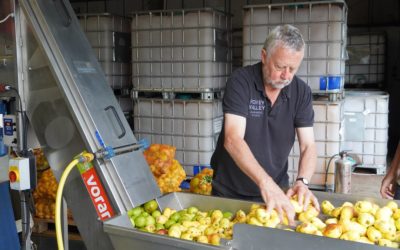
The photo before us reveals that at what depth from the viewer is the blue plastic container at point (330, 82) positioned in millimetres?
4609

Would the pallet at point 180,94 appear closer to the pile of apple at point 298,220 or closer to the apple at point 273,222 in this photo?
the pile of apple at point 298,220

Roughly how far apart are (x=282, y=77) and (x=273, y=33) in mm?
228

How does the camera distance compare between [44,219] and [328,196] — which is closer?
[328,196]

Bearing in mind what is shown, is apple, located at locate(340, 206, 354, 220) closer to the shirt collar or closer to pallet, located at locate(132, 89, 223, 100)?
the shirt collar

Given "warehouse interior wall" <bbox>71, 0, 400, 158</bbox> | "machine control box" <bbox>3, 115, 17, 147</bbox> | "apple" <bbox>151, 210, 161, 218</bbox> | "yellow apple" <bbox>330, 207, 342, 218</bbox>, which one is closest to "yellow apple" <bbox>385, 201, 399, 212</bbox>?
"yellow apple" <bbox>330, 207, 342, 218</bbox>

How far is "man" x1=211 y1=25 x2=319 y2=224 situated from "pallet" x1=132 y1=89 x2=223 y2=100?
2264 millimetres

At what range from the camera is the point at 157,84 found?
5141mm

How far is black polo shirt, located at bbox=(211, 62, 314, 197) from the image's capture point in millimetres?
2418

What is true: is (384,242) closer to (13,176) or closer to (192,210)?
(192,210)

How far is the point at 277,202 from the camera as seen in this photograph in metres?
1.97

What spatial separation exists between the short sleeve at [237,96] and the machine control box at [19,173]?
3.47 feet

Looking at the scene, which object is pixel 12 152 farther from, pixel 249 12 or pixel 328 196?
pixel 249 12

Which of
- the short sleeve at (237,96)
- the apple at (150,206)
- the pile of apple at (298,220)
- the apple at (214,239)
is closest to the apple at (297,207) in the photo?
the pile of apple at (298,220)

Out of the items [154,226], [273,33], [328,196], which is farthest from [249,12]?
[154,226]
